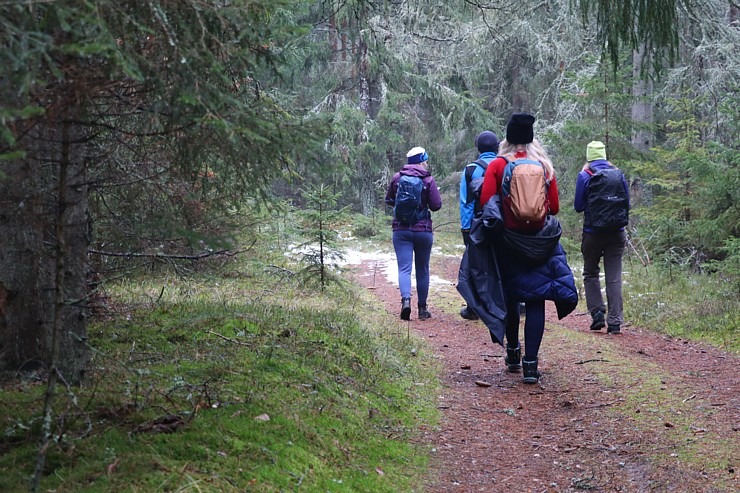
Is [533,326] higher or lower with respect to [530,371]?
higher

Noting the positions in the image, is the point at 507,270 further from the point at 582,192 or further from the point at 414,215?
the point at 414,215

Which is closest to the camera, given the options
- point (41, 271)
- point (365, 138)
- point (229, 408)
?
point (229, 408)

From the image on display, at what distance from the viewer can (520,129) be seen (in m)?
6.85

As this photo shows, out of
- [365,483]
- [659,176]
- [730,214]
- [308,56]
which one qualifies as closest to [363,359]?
[365,483]

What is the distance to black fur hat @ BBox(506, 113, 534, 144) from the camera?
6840 mm

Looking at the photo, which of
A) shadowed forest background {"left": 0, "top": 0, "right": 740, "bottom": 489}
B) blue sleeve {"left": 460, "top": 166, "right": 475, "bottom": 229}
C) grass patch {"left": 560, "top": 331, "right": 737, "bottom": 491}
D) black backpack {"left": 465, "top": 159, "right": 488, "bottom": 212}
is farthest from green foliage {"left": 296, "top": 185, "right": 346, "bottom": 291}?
grass patch {"left": 560, "top": 331, "right": 737, "bottom": 491}

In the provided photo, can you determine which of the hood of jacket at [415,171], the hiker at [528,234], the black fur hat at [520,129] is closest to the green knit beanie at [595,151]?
the hood of jacket at [415,171]

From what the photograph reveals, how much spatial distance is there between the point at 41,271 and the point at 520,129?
4.40 meters

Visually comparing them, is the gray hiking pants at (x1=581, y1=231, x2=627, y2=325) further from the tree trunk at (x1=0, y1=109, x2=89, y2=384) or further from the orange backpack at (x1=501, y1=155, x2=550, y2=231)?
the tree trunk at (x1=0, y1=109, x2=89, y2=384)

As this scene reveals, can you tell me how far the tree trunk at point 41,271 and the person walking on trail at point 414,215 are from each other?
5953 millimetres

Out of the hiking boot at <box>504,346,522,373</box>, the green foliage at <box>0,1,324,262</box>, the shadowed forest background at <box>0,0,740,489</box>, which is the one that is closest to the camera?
the green foliage at <box>0,1,324,262</box>

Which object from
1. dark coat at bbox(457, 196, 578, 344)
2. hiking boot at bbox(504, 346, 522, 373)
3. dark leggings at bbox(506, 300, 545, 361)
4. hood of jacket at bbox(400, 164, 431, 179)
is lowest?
hiking boot at bbox(504, 346, 522, 373)

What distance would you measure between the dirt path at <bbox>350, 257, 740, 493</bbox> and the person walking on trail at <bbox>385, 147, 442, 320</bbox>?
5.10 feet

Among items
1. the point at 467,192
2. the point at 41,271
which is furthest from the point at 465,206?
the point at 41,271
